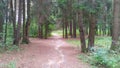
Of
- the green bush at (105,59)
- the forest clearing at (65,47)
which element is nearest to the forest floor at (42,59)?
the forest clearing at (65,47)

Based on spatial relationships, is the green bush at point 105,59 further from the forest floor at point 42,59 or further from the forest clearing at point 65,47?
the forest floor at point 42,59

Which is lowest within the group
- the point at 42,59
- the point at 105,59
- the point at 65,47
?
the point at 65,47

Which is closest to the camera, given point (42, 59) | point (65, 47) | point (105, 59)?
point (105, 59)

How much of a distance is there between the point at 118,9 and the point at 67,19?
21094 mm

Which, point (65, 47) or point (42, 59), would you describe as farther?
point (65, 47)

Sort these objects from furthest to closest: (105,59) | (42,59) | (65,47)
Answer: (65,47)
(42,59)
(105,59)

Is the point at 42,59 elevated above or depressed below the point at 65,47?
above

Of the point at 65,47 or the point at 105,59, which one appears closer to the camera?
the point at 105,59

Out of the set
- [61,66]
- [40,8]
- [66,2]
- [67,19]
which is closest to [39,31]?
[67,19]

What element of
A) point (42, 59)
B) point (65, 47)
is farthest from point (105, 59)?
point (65, 47)

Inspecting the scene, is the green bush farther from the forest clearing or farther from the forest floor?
the forest floor

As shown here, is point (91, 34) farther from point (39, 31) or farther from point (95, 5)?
point (39, 31)

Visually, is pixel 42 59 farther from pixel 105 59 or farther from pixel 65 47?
pixel 65 47

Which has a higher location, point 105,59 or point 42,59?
point 105,59
